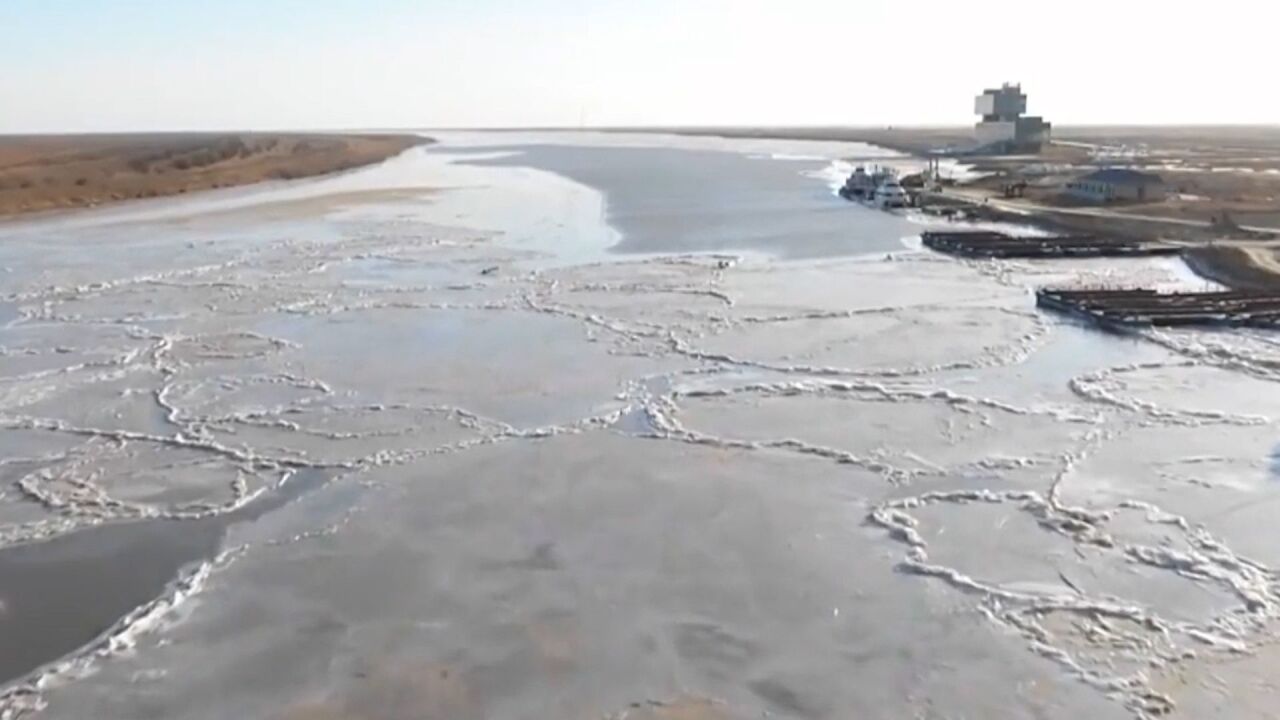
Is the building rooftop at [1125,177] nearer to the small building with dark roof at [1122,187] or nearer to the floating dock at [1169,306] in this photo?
the small building with dark roof at [1122,187]

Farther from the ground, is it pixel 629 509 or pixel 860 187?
pixel 860 187

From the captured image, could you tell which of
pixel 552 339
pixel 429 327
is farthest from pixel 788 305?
pixel 429 327

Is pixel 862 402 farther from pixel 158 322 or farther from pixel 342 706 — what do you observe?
pixel 158 322

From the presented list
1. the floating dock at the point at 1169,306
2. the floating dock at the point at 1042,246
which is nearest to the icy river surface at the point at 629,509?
the floating dock at the point at 1169,306

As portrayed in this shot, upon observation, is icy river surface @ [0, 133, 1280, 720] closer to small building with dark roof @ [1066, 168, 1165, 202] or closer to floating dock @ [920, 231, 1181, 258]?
floating dock @ [920, 231, 1181, 258]

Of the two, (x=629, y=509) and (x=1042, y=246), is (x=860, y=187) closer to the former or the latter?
(x=1042, y=246)

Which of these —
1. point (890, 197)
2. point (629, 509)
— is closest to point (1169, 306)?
point (629, 509)
